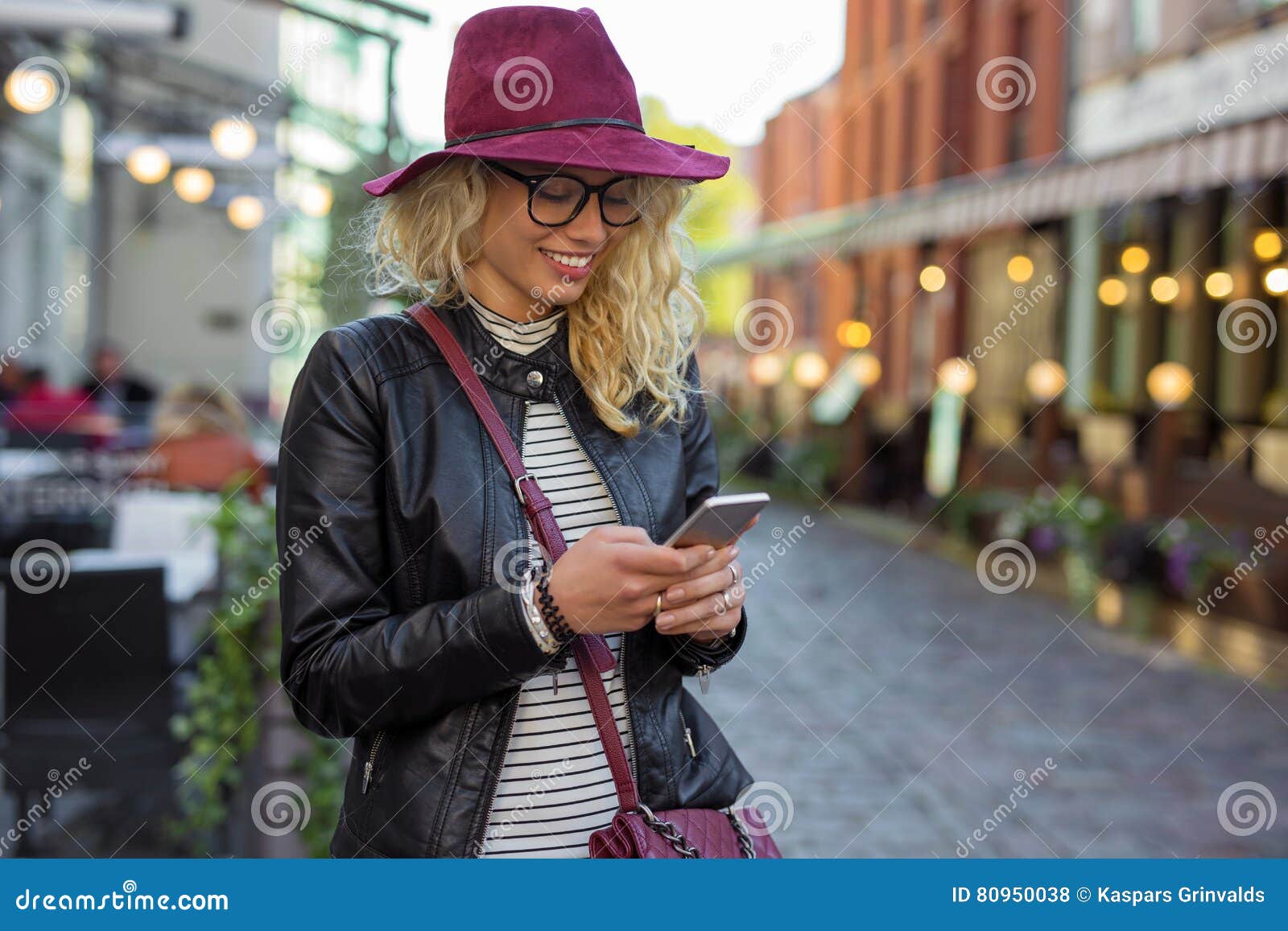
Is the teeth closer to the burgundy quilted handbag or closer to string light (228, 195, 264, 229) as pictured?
the burgundy quilted handbag

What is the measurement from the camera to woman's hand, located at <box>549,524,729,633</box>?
1.46m

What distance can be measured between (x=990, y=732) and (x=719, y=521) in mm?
5390

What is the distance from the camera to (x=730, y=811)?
1784mm

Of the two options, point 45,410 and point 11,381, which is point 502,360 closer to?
point 45,410

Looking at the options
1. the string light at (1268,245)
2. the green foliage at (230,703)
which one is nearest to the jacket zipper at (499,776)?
the green foliage at (230,703)

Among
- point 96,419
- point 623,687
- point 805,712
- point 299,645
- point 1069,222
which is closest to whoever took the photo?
point 299,645

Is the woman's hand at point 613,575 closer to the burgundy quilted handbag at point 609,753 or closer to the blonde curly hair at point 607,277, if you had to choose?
the burgundy quilted handbag at point 609,753

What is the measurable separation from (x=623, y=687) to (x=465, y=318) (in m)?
0.55

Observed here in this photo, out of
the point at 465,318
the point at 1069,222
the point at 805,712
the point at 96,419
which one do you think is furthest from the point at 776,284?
the point at 465,318

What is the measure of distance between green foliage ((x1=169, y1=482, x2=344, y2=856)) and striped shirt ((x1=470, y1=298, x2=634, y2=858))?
2356mm

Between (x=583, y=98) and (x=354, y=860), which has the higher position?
(x=583, y=98)

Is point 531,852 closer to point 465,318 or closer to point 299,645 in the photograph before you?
point 299,645

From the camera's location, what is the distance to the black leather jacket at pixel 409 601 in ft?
5.04

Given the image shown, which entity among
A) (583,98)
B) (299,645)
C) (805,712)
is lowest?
(805,712)
